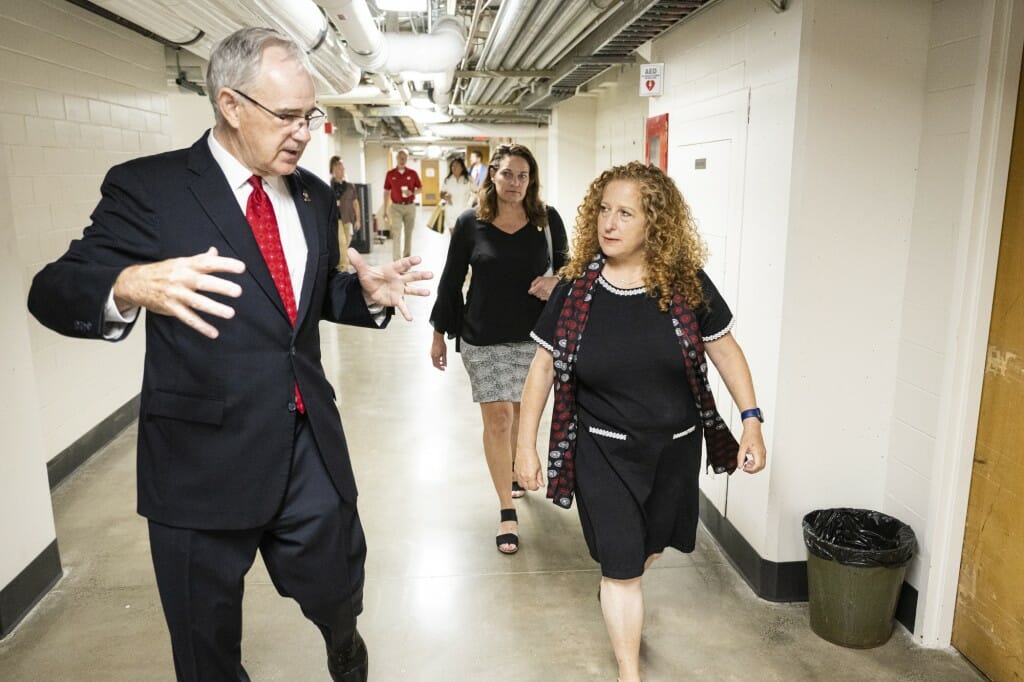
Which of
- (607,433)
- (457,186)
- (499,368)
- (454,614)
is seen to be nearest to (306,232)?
(607,433)

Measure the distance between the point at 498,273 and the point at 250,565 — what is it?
5.47 feet

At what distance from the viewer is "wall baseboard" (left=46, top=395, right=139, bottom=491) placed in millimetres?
3954

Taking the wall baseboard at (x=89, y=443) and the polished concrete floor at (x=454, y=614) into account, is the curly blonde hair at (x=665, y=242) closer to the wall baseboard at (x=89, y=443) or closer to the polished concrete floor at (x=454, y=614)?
the polished concrete floor at (x=454, y=614)

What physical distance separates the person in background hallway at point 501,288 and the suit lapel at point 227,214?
1552 millimetres

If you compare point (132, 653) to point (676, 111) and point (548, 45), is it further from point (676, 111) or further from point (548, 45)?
point (548, 45)

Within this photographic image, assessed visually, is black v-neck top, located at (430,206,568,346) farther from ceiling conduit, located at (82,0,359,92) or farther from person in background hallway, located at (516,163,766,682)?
ceiling conduit, located at (82,0,359,92)

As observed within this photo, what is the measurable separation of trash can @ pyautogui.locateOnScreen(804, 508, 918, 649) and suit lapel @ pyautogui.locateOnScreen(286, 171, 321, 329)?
1.82m

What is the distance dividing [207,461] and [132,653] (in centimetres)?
133

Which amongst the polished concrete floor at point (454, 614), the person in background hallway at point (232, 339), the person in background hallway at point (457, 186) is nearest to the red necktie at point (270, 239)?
the person in background hallway at point (232, 339)

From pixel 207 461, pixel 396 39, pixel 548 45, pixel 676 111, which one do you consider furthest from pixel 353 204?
pixel 207 461

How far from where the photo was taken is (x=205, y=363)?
1.63 metres

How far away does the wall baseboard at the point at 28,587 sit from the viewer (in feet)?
8.71

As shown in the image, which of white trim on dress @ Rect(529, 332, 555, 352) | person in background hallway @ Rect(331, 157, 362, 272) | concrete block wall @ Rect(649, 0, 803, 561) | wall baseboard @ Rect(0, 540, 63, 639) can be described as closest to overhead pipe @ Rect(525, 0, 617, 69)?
concrete block wall @ Rect(649, 0, 803, 561)

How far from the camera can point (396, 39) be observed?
237 inches
